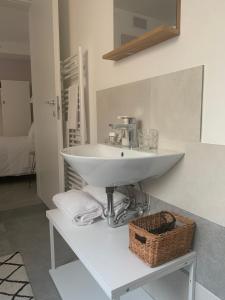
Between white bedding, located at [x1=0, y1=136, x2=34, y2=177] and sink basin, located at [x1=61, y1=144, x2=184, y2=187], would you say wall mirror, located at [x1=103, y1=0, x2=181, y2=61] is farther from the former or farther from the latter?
white bedding, located at [x1=0, y1=136, x2=34, y2=177]

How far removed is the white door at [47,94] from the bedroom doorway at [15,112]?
1.20ft

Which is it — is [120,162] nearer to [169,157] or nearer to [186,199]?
[169,157]

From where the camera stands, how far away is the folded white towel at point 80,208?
126 centimetres

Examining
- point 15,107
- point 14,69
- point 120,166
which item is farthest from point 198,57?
point 14,69

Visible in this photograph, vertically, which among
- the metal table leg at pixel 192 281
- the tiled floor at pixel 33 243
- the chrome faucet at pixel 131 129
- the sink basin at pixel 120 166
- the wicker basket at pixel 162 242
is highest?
the chrome faucet at pixel 131 129

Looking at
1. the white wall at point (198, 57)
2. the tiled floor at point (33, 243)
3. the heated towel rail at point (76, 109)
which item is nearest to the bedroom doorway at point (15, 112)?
the tiled floor at point (33, 243)

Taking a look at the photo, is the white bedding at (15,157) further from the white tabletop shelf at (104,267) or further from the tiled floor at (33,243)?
the white tabletop shelf at (104,267)

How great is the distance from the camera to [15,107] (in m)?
5.56

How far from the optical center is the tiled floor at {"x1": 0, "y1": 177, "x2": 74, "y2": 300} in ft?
→ 4.84

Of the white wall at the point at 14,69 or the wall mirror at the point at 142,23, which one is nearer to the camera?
the wall mirror at the point at 142,23

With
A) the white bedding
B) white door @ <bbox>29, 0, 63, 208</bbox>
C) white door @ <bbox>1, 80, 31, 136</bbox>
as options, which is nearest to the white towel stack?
white door @ <bbox>29, 0, 63, 208</bbox>

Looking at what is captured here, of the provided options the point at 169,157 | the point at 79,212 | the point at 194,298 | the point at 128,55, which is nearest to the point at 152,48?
the point at 128,55

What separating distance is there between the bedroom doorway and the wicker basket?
2.11 metres

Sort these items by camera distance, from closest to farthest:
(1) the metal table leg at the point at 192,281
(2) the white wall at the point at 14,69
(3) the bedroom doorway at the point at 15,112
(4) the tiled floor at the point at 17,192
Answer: (1) the metal table leg at the point at 192,281 → (4) the tiled floor at the point at 17,192 → (3) the bedroom doorway at the point at 15,112 → (2) the white wall at the point at 14,69
